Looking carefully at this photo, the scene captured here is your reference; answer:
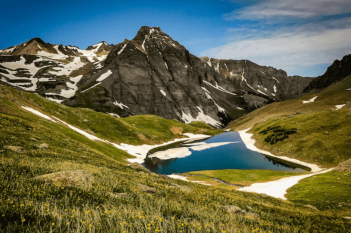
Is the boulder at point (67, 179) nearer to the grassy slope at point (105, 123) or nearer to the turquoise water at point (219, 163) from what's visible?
the grassy slope at point (105, 123)

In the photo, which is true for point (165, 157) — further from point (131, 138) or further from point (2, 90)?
point (2, 90)

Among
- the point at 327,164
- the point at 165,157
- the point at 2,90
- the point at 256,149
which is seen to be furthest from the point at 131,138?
the point at 327,164

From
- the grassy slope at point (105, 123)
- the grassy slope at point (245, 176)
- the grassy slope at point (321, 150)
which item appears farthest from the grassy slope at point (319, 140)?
the grassy slope at point (105, 123)

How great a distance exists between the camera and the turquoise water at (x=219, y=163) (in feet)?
250

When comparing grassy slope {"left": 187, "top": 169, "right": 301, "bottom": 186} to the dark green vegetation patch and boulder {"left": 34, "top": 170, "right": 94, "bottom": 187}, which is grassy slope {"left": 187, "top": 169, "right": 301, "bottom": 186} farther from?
boulder {"left": 34, "top": 170, "right": 94, "bottom": 187}

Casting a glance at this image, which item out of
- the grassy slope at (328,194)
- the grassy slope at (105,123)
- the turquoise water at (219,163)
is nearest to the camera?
the grassy slope at (328,194)

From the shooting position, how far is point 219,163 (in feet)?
280

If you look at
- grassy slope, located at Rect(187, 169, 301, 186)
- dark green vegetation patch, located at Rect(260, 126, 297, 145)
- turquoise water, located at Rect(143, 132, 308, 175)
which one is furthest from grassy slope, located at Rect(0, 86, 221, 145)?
dark green vegetation patch, located at Rect(260, 126, 297, 145)

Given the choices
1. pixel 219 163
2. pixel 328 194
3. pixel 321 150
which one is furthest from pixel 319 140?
pixel 328 194

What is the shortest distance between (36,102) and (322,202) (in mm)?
98235

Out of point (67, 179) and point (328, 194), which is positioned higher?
point (67, 179)

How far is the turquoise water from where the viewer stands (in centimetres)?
7631

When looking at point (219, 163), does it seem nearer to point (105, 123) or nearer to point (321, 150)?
point (321, 150)

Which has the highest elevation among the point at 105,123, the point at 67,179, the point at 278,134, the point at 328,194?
the point at 278,134
